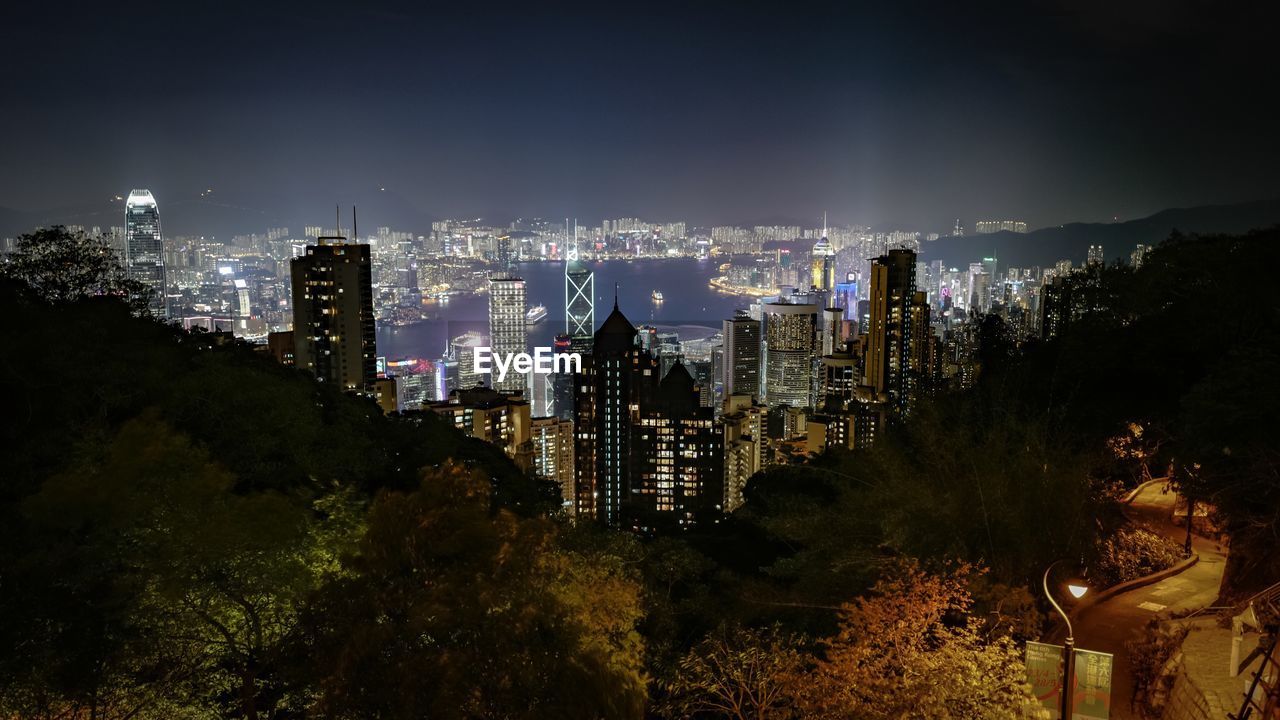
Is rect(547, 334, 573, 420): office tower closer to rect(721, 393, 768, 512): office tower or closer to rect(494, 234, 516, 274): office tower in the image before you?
rect(721, 393, 768, 512): office tower

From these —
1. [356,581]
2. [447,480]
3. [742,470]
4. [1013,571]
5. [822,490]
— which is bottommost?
[742,470]

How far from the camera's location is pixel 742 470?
65.5 feet

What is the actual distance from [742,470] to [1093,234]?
1078 centimetres

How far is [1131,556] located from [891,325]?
21.9 metres

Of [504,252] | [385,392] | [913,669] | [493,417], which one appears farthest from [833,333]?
[913,669]

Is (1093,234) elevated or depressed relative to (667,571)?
elevated

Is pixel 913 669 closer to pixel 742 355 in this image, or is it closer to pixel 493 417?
pixel 493 417

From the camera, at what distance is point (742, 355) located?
110 feet

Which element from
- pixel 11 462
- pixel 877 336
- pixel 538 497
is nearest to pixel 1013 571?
pixel 538 497

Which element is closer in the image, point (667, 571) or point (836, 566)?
point (836, 566)

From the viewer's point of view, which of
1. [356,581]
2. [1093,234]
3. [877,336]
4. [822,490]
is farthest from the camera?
[877,336]

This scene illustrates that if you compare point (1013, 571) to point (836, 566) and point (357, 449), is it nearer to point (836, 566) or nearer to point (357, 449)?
point (836, 566)

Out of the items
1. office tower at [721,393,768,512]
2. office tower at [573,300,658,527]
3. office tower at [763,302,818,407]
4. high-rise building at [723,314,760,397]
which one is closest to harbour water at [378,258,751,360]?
high-rise building at [723,314,760,397]

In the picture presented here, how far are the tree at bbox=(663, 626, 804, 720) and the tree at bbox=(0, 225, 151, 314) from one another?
20.1ft
